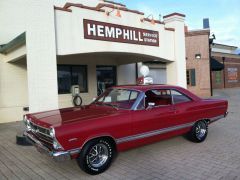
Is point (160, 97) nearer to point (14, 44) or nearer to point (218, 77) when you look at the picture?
point (14, 44)

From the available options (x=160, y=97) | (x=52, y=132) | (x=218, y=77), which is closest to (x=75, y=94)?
(x=160, y=97)

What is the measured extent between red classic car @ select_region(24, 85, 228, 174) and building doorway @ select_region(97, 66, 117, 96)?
7.38m

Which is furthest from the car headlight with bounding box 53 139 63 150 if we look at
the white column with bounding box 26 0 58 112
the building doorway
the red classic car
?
the building doorway

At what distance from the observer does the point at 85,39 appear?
7656 mm

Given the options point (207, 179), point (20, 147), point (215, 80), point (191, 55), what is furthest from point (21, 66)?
point (215, 80)

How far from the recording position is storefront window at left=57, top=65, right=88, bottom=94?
12.1 metres

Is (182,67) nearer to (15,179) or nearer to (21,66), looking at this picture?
(21,66)

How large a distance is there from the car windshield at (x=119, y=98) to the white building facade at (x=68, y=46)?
5.82ft

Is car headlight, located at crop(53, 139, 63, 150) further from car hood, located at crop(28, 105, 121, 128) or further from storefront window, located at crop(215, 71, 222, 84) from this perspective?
storefront window, located at crop(215, 71, 222, 84)

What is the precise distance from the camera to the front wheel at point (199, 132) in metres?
6.35

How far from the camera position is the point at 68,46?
7.38 meters

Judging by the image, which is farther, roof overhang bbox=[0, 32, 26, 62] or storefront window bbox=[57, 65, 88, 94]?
storefront window bbox=[57, 65, 88, 94]

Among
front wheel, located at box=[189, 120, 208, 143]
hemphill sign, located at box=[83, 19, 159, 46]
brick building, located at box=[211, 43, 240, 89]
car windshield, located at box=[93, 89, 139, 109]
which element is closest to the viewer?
car windshield, located at box=[93, 89, 139, 109]

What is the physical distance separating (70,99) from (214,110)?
7374 mm
